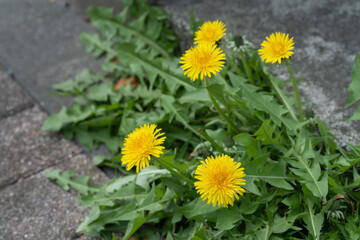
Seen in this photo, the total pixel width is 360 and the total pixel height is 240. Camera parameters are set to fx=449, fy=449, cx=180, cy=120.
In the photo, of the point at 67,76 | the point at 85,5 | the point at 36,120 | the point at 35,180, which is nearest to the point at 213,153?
the point at 35,180

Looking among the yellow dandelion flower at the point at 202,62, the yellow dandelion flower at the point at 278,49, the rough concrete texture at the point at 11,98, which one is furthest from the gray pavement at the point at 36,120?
the yellow dandelion flower at the point at 278,49

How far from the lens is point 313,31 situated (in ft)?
9.35

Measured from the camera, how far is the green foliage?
6.49ft

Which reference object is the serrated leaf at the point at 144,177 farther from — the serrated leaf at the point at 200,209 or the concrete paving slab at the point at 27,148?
the concrete paving slab at the point at 27,148

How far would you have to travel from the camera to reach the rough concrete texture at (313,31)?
8.02 feet

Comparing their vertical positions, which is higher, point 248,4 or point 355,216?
point 248,4

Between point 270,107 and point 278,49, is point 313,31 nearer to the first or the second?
point 270,107

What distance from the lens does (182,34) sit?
3.22m

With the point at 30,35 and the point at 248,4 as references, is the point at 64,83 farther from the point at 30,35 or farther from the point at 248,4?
the point at 248,4

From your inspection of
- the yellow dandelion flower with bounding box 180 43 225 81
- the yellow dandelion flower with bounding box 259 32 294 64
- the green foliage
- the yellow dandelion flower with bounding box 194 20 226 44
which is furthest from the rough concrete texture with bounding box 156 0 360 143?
the yellow dandelion flower with bounding box 180 43 225 81

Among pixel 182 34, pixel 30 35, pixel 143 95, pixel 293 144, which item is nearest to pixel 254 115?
pixel 293 144

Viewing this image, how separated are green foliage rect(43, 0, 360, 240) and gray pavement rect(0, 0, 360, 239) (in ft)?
0.39

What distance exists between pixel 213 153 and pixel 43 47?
224 cm

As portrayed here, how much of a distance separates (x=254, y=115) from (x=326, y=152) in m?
0.41
